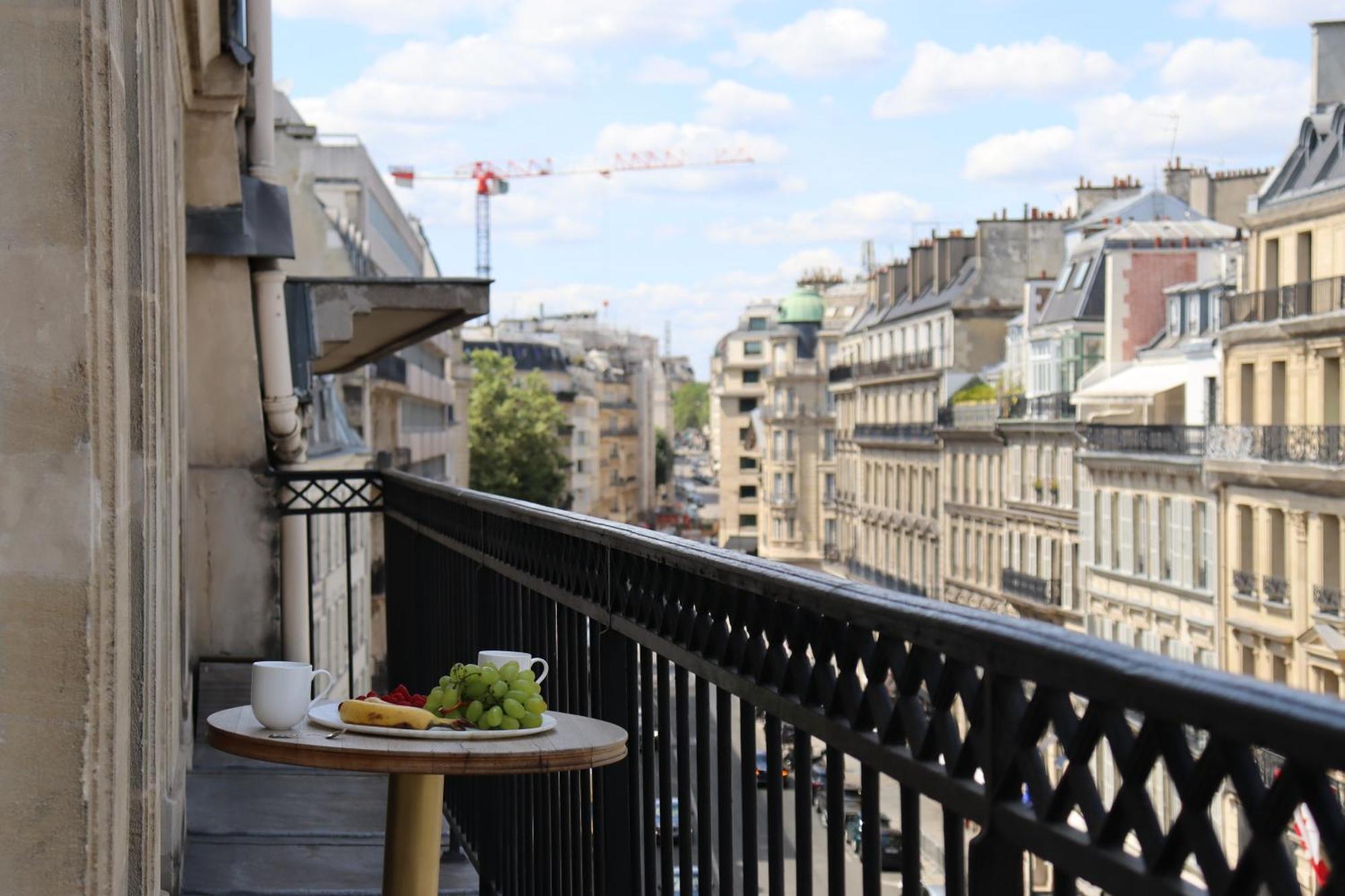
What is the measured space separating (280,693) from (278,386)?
534cm

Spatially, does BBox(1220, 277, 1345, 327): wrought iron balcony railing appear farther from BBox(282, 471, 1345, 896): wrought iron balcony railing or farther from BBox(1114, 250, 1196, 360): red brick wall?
BBox(282, 471, 1345, 896): wrought iron balcony railing

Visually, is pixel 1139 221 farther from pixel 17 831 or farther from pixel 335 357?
pixel 17 831

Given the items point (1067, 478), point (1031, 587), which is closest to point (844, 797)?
point (1067, 478)

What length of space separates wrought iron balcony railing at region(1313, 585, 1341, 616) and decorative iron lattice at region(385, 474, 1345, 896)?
3711 cm

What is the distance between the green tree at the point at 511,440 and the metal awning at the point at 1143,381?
43709mm

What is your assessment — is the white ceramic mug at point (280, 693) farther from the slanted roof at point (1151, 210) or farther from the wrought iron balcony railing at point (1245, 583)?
the slanted roof at point (1151, 210)

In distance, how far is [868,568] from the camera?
3457 inches

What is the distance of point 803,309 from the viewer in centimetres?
11081

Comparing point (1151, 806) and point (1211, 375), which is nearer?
point (1151, 806)

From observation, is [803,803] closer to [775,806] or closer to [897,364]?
[775,806]

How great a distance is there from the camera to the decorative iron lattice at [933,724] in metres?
1.69

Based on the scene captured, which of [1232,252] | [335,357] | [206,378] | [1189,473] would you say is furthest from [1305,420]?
[206,378]

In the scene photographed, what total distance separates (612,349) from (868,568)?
94.8 metres

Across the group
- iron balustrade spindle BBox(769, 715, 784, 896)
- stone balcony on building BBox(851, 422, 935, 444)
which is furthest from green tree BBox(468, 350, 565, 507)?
iron balustrade spindle BBox(769, 715, 784, 896)
